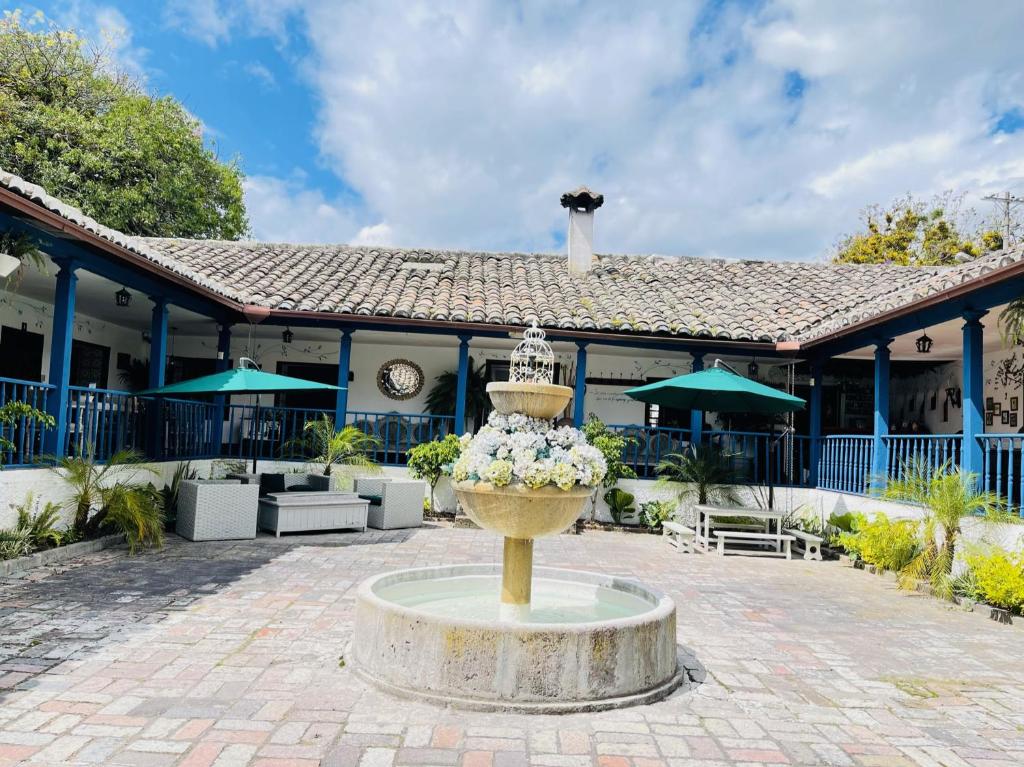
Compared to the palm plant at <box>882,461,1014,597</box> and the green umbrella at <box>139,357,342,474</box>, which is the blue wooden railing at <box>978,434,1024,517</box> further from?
the green umbrella at <box>139,357,342,474</box>

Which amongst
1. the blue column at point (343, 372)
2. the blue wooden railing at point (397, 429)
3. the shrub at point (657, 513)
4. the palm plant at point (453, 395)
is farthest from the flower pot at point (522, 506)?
the palm plant at point (453, 395)

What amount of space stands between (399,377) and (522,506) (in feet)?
32.9

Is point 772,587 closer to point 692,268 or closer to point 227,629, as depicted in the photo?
point 227,629

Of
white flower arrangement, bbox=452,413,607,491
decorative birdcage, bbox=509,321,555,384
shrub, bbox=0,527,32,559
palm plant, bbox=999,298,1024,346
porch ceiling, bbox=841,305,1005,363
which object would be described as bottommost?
shrub, bbox=0,527,32,559

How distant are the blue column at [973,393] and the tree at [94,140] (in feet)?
65.7

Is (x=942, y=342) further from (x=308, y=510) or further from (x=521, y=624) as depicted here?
(x=521, y=624)

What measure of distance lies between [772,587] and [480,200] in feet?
35.9

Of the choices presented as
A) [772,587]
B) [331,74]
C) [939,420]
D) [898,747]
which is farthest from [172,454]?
[939,420]

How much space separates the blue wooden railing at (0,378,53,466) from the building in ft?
→ 0.24

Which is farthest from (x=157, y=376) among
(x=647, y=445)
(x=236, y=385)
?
(x=647, y=445)

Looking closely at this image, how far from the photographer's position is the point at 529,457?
391 cm

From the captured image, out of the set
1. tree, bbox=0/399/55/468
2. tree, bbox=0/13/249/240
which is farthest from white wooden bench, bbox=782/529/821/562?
tree, bbox=0/13/249/240

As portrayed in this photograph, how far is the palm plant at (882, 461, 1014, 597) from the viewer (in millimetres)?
6754

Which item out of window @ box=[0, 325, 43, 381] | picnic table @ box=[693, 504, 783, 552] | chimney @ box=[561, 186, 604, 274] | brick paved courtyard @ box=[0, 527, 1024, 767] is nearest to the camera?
brick paved courtyard @ box=[0, 527, 1024, 767]
